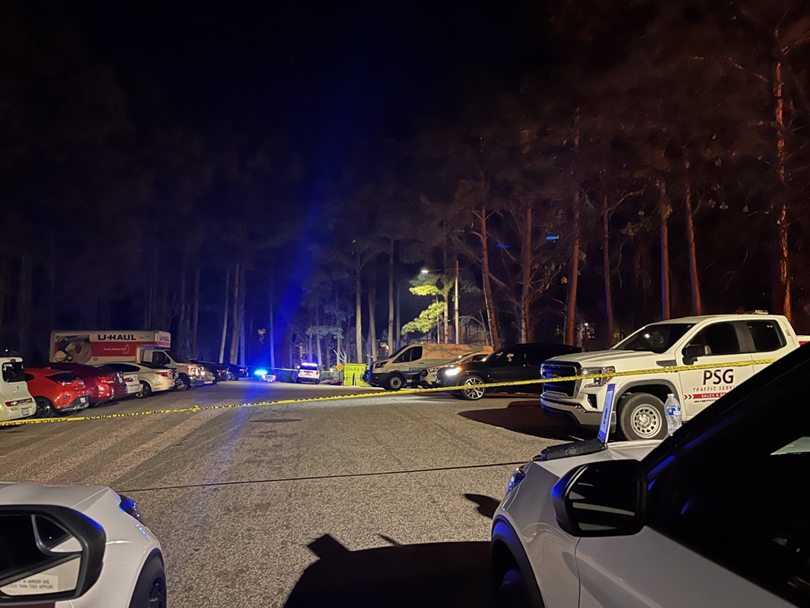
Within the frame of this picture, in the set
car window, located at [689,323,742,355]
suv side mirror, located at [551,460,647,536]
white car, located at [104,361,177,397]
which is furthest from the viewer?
white car, located at [104,361,177,397]

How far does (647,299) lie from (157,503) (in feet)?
108

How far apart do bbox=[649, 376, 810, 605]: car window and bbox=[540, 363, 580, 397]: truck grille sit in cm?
807

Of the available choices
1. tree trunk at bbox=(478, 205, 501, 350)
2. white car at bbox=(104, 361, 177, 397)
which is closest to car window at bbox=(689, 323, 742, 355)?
white car at bbox=(104, 361, 177, 397)

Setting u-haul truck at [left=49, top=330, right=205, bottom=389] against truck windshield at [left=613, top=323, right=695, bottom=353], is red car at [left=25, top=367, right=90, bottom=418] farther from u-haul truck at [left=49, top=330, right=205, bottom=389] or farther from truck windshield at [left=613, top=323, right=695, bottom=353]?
u-haul truck at [left=49, top=330, right=205, bottom=389]

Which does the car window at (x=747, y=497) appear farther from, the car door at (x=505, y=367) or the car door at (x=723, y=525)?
the car door at (x=505, y=367)

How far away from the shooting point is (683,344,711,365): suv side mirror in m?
9.37

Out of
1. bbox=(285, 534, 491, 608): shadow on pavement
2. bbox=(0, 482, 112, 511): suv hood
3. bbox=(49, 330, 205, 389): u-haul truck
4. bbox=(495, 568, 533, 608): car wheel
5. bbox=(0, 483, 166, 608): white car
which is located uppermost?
bbox=(49, 330, 205, 389): u-haul truck

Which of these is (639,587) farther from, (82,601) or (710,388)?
(710,388)

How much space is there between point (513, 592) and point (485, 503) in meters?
3.76

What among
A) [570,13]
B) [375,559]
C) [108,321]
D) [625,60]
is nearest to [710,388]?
[375,559]

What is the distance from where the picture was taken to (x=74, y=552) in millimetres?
2430

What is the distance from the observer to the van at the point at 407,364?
2414 centimetres

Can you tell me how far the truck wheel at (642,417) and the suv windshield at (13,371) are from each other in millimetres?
12394

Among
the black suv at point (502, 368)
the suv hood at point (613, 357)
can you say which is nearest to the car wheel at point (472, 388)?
the black suv at point (502, 368)
